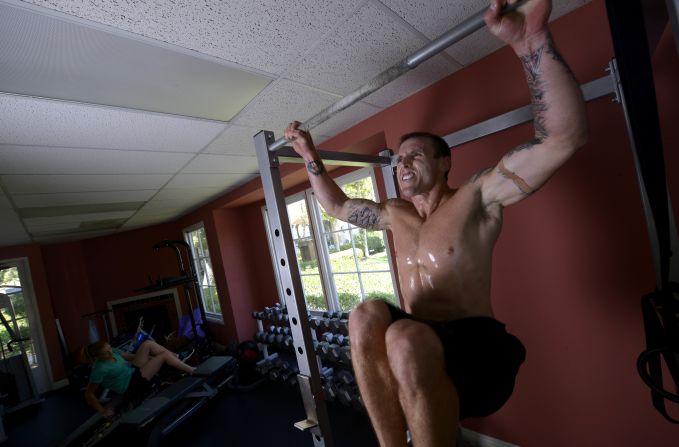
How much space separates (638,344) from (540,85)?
51.5 inches

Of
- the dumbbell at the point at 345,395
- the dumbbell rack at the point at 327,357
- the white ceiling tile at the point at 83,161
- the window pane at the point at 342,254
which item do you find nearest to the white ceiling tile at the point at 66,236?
the white ceiling tile at the point at 83,161

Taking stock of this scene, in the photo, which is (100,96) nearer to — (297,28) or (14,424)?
(297,28)

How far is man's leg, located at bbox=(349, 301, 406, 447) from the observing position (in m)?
0.76

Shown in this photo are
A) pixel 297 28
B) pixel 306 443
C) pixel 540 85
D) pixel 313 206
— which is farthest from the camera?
pixel 313 206

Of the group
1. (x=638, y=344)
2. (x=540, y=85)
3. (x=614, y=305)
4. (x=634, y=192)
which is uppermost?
(x=540, y=85)

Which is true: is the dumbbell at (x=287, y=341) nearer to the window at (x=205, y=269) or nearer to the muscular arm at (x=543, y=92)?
the window at (x=205, y=269)

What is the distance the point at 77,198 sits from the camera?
288 cm

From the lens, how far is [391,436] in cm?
75

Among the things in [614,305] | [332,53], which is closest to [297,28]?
[332,53]

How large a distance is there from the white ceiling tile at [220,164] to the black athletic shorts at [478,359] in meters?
2.14

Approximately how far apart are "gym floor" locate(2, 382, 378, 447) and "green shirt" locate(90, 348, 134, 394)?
558 mm

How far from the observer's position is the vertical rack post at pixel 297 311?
937 millimetres

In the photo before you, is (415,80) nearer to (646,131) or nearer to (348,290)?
(646,131)

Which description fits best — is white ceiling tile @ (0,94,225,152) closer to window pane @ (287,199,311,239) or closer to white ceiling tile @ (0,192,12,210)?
white ceiling tile @ (0,192,12,210)
